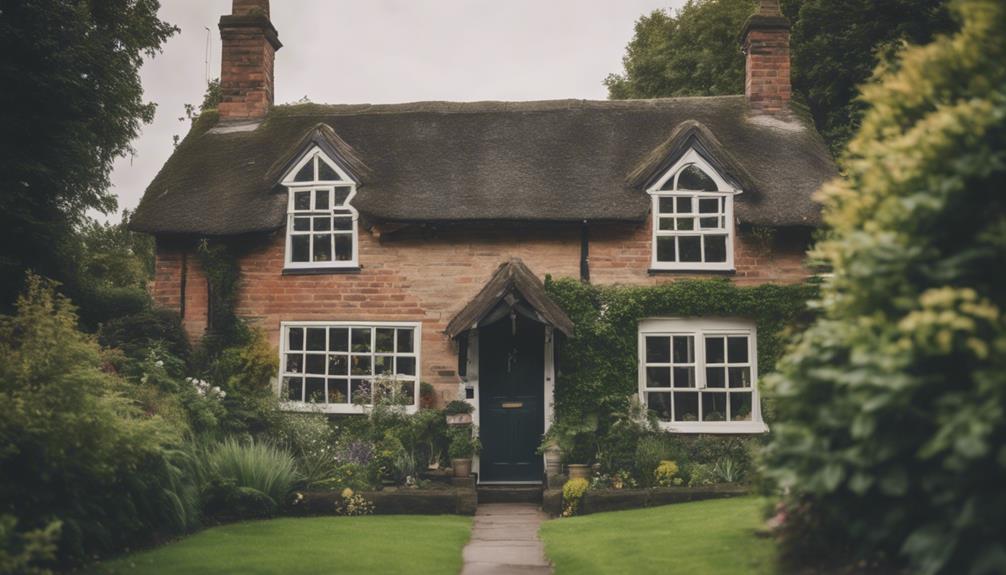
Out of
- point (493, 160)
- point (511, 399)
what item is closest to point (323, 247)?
point (493, 160)

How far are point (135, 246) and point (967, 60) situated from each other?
38.7m

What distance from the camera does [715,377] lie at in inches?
639

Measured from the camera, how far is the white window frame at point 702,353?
1598cm

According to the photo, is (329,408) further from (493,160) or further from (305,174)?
(493,160)

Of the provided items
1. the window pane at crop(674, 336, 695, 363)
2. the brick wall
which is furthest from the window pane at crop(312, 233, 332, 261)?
the window pane at crop(674, 336, 695, 363)

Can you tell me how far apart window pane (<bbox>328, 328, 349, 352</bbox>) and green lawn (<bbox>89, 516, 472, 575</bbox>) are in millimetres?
4754

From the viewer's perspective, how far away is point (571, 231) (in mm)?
16547

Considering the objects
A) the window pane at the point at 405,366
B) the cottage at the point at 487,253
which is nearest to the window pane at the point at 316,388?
the cottage at the point at 487,253

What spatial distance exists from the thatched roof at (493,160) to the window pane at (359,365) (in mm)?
2656

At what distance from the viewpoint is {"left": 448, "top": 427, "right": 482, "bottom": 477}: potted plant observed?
588 inches

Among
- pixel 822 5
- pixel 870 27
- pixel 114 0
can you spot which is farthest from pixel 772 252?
pixel 114 0

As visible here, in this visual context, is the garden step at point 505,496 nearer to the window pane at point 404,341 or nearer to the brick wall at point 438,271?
the brick wall at point 438,271

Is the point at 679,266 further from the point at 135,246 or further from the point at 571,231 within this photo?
the point at 135,246

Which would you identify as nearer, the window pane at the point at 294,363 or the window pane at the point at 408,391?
the window pane at the point at 408,391
